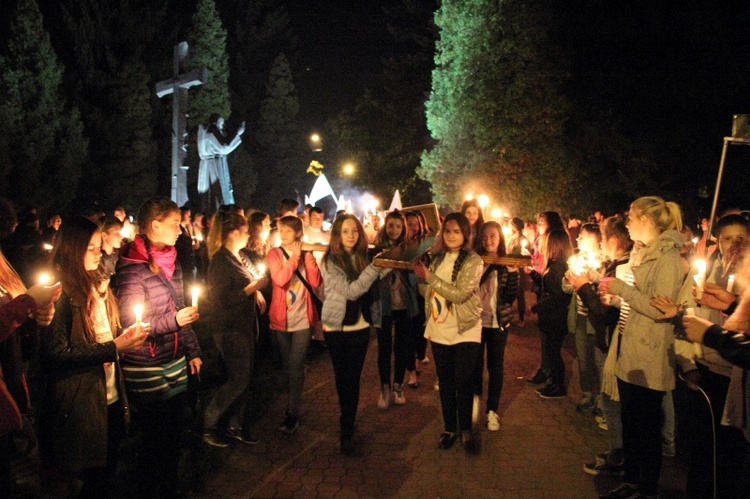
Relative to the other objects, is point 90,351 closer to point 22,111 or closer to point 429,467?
point 429,467

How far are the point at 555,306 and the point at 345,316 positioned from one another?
9.38 ft

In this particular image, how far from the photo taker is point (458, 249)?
514 centimetres

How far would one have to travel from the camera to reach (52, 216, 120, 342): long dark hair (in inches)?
131

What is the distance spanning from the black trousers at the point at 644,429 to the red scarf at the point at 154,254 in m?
3.53

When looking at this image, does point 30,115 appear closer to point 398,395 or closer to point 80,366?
point 398,395

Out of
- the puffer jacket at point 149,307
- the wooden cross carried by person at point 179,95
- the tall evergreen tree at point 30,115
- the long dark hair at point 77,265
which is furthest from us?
the tall evergreen tree at point 30,115

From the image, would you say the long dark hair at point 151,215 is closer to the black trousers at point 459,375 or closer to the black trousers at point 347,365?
the black trousers at point 347,365

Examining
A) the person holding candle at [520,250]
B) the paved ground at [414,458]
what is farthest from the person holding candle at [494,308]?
the person holding candle at [520,250]

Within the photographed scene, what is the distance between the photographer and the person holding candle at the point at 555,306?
257 inches

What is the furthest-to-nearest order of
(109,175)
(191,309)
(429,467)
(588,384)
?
(109,175) → (588,384) → (429,467) → (191,309)

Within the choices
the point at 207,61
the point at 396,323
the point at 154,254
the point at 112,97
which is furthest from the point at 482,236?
the point at 207,61

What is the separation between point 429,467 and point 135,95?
24.6 m

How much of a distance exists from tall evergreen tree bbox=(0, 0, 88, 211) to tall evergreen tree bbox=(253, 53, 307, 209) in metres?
18.1

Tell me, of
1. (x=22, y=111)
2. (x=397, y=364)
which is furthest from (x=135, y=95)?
(x=397, y=364)
